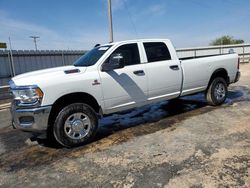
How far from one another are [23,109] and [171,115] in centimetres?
378

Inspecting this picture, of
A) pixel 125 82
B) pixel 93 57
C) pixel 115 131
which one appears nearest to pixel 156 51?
pixel 125 82

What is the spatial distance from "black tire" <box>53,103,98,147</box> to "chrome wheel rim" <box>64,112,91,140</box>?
2 cm

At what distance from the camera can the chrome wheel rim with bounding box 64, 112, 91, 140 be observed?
4.70m

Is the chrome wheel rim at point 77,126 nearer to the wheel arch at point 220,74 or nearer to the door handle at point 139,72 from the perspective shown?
the door handle at point 139,72

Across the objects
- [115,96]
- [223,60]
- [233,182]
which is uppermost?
[223,60]

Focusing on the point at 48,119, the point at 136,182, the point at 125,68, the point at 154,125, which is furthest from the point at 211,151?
the point at 48,119

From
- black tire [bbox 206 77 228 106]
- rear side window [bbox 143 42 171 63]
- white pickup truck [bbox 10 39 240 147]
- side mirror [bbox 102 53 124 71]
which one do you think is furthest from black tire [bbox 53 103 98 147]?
black tire [bbox 206 77 228 106]

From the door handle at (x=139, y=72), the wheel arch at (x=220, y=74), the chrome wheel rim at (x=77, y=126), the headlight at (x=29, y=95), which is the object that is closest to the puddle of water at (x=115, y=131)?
the chrome wheel rim at (x=77, y=126)

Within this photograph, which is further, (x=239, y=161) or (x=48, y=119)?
(x=48, y=119)

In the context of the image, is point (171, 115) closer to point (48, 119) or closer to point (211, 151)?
point (211, 151)

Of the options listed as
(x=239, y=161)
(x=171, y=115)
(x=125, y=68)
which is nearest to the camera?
(x=239, y=161)

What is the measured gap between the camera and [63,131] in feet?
15.2

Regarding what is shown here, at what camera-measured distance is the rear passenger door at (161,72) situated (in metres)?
5.77

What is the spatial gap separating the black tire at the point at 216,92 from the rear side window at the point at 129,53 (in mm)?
2728
